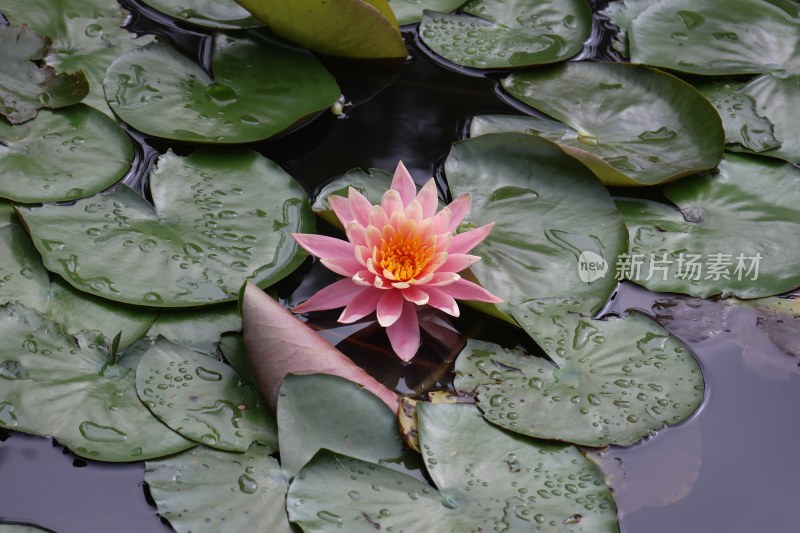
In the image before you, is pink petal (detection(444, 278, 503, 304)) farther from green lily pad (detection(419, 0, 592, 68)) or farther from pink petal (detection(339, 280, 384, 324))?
green lily pad (detection(419, 0, 592, 68))

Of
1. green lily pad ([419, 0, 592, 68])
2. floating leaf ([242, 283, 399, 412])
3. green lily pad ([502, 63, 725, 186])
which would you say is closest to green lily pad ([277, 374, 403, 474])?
floating leaf ([242, 283, 399, 412])

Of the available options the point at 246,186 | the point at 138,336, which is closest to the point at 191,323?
the point at 138,336

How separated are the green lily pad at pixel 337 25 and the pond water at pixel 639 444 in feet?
1.09

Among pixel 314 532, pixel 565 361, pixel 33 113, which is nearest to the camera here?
pixel 314 532

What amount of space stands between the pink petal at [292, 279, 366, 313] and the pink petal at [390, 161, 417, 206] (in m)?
0.28

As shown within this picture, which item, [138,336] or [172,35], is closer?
[138,336]

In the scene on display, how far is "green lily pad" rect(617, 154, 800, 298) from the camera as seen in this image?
7.07 feet

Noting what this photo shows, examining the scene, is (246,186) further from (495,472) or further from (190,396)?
Answer: (495,472)

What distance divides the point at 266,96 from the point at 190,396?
3.71 ft

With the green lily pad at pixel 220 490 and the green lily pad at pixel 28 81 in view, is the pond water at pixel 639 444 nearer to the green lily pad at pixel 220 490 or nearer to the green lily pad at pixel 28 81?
the green lily pad at pixel 220 490

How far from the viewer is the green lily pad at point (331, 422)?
5.47ft

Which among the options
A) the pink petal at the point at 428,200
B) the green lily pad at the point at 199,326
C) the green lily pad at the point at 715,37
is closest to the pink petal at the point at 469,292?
the pink petal at the point at 428,200

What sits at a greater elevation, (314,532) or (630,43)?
(630,43)

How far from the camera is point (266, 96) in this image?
2.51 m
